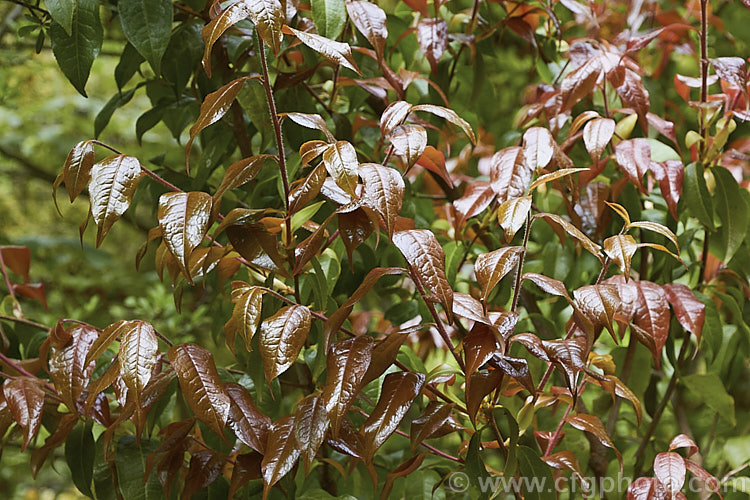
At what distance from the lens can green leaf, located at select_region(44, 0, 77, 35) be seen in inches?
27.6

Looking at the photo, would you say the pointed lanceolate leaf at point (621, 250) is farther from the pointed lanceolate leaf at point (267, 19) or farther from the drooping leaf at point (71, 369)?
the drooping leaf at point (71, 369)

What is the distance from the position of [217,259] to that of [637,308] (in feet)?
1.43

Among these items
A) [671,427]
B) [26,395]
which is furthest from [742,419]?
[26,395]

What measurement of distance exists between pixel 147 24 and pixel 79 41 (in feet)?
0.24

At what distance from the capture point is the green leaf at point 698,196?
2.76 ft

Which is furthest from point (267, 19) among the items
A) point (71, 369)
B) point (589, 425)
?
point (589, 425)

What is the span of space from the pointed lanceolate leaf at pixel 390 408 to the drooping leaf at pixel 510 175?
22cm

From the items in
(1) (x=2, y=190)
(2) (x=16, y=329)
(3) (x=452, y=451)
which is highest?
(2) (x=16, y=329)

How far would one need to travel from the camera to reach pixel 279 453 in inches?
24.1

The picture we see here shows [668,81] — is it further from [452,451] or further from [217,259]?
[217,259]

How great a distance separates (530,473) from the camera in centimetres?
68

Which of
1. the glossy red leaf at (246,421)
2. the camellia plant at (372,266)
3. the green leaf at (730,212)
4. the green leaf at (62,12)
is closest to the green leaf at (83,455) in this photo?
the camellia plant at (372,266)

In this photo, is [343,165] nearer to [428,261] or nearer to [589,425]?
[428,261]

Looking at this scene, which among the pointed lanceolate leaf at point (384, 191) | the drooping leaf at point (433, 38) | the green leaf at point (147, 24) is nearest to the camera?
the pointed lanceolate leaf at point (384, 191)
